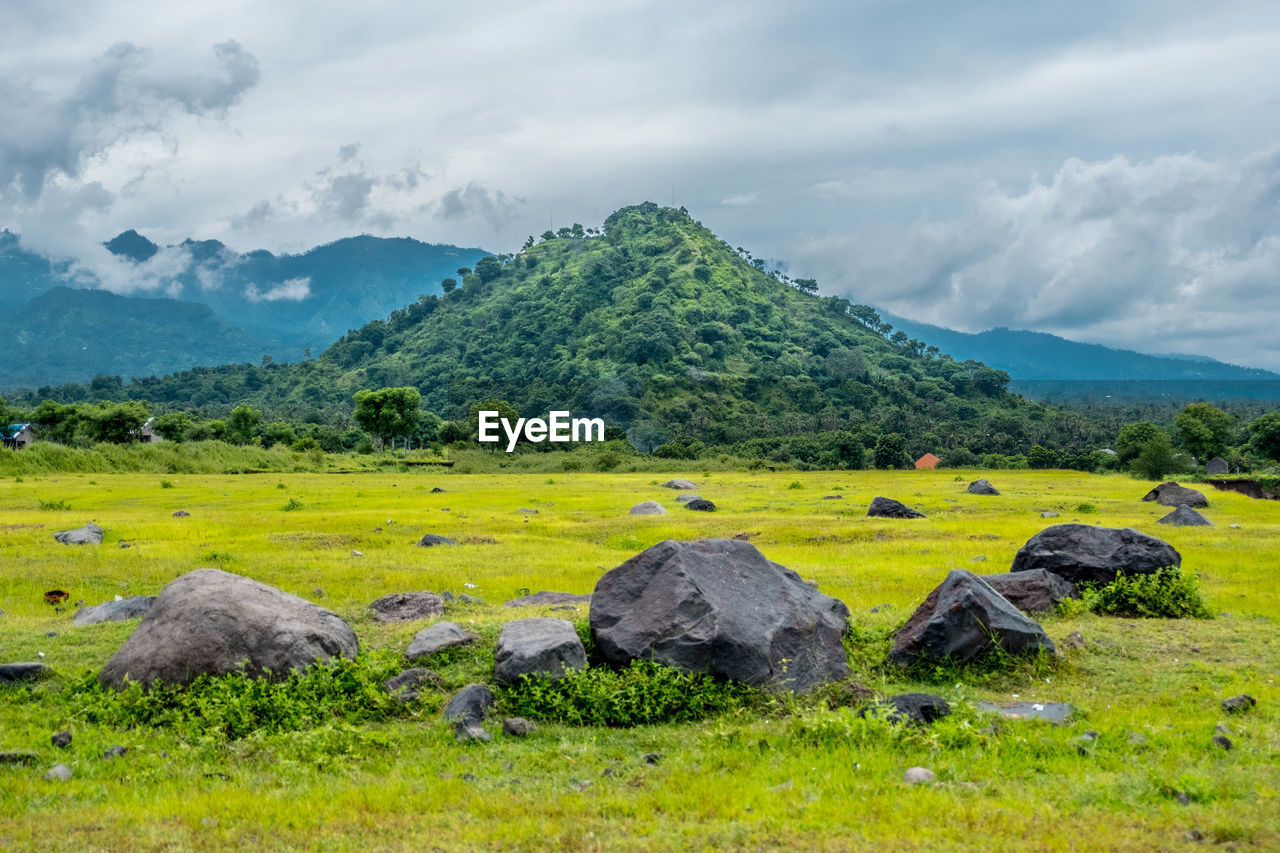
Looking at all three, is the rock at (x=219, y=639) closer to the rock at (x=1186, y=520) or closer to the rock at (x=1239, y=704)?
the rock at (x=1239, y=704)

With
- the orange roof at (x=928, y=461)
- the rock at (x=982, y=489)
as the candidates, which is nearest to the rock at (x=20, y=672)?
the rock at (x=982, y=489)

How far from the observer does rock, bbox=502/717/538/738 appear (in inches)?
396

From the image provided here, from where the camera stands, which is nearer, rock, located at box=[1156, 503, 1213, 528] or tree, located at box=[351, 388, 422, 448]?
rock, located at box=[1156, 503, 1213, 528]

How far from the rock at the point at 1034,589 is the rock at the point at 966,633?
11.4ft

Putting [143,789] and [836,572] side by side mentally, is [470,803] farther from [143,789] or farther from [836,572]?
[836,572]

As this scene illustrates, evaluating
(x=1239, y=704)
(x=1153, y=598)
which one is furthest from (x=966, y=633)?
(x=1153, y=598)

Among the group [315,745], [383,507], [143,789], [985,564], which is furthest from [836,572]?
[383,507]

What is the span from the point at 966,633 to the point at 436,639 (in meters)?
7.23

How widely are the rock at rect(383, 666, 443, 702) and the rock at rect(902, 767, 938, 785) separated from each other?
5.75 metres

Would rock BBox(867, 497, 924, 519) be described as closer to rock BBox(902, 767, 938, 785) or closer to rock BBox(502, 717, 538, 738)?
rock BBox(502, 717, 538, 738)

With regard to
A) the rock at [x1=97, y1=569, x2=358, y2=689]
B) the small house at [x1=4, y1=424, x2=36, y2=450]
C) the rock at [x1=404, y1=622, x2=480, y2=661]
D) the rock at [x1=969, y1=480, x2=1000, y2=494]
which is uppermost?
the small house at [x1=4, y1=424, x2=36, y2=450]

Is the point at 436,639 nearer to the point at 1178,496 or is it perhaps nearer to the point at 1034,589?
the point at 1034,589

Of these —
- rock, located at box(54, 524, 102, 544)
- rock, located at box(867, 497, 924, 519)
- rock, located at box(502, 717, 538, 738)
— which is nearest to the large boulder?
rock, located at box(502, 717, 538, 738)

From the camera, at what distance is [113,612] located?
1548cm
